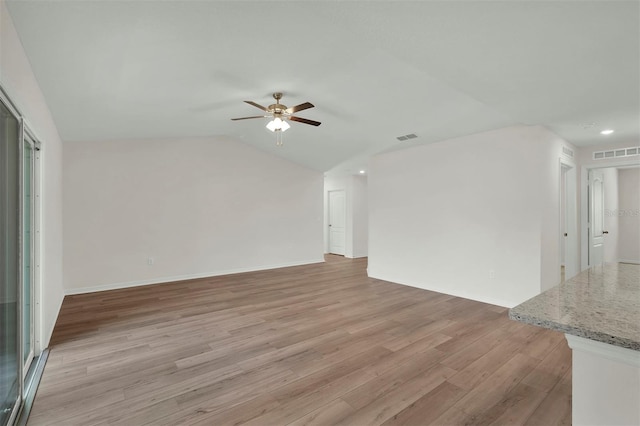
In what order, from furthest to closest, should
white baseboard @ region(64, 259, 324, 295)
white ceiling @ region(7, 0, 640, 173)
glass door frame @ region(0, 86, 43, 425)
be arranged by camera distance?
white baseboard @ region(64, 259, 324, 295), glass door frame @ region(0, 86, 43, 425), white ceiling @ region(7, 0, 640, 173)

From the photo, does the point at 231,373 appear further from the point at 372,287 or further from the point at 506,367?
the point at 372,287

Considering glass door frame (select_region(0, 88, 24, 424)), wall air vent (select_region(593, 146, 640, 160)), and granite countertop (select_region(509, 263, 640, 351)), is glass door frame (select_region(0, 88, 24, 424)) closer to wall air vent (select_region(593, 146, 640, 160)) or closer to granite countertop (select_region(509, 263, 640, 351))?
granite countertop (select_region(509, 263, 640, 351))

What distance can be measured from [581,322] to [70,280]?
639 centimetres

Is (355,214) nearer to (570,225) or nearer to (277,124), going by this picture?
(570,225)

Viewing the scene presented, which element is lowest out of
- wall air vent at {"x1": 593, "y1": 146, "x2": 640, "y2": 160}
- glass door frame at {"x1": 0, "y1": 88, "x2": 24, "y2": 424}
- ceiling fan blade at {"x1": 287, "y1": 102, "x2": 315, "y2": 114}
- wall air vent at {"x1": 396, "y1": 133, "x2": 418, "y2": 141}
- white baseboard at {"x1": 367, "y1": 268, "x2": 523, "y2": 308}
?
white baseboard at {"x1": 367, "y1": 268, "x2": 523, "y2": 308}

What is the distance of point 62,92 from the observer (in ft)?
10.1

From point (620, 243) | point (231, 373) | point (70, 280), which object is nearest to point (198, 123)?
point (70, 280)

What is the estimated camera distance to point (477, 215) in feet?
14.7

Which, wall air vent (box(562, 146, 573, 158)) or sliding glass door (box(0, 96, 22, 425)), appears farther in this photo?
wall air vent (box(562, 146, 573, 158))

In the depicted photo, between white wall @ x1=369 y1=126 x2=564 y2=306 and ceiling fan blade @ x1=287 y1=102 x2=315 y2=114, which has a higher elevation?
ceiling fan blade @ x1=287 y1=102 x2=315 y2=114

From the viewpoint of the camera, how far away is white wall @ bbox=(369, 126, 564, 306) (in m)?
3.96

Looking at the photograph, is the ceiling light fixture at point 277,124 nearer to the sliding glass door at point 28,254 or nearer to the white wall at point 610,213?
the sliding glass door at point 28,254

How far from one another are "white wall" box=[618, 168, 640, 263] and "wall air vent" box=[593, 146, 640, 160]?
282 centimetres

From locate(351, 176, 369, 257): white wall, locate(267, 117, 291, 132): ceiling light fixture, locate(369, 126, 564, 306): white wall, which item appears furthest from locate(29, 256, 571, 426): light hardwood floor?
locate(351, 176, 369, 257): white wall
